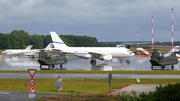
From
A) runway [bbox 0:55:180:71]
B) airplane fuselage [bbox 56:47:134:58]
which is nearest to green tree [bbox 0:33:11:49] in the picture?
runway [bbox 0:55:180:71]

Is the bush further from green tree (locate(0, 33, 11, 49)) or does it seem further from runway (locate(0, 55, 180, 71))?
green tree (locate(0, 33, 11, 49))

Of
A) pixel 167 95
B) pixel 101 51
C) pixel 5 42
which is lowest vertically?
pixel 167 95

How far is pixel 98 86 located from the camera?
24.0 metres

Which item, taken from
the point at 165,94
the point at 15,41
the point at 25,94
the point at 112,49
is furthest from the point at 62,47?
the point at 15,41

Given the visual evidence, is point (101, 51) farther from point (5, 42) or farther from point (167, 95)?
point (5, 42)

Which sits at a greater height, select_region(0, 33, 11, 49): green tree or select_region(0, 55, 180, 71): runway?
select_region(0, 33, 11, 49): green tree

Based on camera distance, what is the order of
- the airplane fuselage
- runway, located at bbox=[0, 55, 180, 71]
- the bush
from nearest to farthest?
the bush < runway, located at bbox=[0, 55, 180, 71] < the airplane fuselage

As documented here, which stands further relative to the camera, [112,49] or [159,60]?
[112,49]

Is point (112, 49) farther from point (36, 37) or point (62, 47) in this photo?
point (36, 37)

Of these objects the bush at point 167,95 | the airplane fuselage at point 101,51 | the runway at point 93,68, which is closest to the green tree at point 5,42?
the runway at point 93,68

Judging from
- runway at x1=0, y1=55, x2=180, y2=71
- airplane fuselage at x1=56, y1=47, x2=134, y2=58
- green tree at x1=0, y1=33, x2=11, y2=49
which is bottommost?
runway at x1=0, y1=55, x2=180, y2=71

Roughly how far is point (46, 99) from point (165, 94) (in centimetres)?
761

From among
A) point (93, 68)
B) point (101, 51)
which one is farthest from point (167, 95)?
point (101, 51)

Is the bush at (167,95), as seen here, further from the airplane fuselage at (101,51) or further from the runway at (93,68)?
the airplane fuselage at (101,51)
